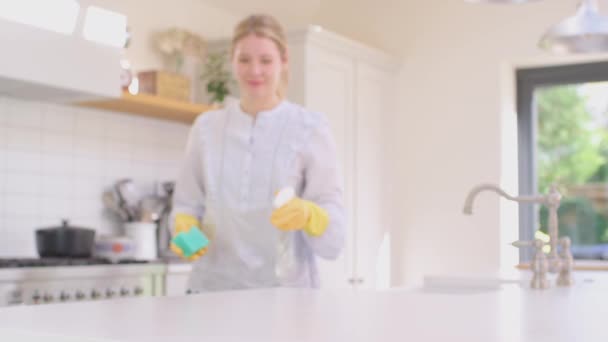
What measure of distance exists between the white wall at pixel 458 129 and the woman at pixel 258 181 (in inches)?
103

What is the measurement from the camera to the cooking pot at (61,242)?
11.4 ft

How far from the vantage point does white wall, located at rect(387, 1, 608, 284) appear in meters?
5.02

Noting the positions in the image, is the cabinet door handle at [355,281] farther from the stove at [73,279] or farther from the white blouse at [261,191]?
the white blouse at [261,191]

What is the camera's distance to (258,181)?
8.30ft

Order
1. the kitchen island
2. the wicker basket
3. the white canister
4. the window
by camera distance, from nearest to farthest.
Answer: the kitchen island, the white canister, the wicker basket, the window

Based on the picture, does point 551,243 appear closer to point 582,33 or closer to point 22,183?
point 582,33

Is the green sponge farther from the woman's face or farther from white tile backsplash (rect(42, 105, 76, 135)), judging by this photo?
white tile backsplash (rect(42, 105, 76, 135))

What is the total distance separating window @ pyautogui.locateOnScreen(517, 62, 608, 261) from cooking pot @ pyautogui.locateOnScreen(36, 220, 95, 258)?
271cm

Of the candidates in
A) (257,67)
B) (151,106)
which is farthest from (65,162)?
(257,67)

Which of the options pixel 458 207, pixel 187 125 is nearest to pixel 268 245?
pixel 187 125

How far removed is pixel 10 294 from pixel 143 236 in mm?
1044

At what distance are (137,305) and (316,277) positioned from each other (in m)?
1.13

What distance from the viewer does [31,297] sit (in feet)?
9.91

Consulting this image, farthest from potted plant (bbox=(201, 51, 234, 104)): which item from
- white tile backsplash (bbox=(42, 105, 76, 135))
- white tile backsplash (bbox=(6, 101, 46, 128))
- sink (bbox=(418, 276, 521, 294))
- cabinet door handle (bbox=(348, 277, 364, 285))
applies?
sink (bbox=(418, 276, 521, 294))
